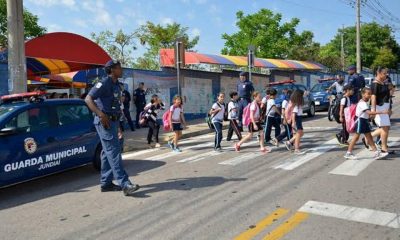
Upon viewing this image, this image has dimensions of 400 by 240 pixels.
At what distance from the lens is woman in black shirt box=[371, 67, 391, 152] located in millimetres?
8336

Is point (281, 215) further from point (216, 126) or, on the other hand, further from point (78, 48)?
point (78, 48)

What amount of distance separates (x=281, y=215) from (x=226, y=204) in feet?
2.64

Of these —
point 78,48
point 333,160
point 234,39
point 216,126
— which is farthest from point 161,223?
point 234,39

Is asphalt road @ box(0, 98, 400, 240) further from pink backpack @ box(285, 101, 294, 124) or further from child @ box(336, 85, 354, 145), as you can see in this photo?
child @ box(336, 85, 354, 145)

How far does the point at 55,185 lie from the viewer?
7.34 meters

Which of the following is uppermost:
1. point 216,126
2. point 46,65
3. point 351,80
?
point 46,65

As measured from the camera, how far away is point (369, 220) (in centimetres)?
480

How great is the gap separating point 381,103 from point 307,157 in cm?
176

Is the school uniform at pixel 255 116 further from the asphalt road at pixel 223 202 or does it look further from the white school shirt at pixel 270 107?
the asphalt road at pixel 223 202

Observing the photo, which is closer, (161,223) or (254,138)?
(161,223)

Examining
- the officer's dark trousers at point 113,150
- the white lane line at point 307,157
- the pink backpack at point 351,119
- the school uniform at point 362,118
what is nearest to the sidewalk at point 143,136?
the white lane line at point 307,157

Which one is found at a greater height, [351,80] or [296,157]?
[351,80]

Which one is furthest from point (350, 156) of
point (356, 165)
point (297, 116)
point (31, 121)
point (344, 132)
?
point (31, 121)

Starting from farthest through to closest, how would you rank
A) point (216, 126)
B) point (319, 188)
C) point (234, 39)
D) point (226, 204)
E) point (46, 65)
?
point (234, 39), point (46, 65), point (216, 126), point (319, 188), point (226, 204)
